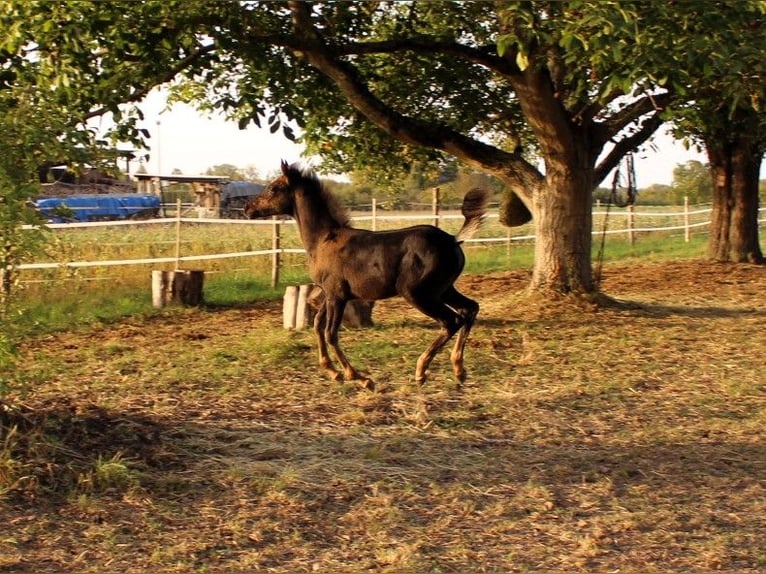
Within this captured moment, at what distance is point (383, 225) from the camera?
29.7 meters

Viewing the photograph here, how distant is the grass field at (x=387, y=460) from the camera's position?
4.64 metres

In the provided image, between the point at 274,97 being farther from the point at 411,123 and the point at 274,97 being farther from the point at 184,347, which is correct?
the point at 184,347

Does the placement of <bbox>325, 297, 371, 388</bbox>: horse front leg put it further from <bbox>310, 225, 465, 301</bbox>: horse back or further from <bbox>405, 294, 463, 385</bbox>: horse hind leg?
<bbox>405, 294, 463, 385</bbox>: horse hind leg

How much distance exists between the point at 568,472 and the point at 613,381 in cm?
276

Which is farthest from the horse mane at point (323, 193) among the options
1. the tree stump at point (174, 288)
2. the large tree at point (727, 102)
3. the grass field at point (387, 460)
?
the tree stump at point (174, 288)

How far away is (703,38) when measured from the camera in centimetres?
757

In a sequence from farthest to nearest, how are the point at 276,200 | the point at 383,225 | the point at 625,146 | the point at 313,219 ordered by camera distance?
the point at 383,225 → the point at 625,146 → the point at 276,200 → the point at 313,219

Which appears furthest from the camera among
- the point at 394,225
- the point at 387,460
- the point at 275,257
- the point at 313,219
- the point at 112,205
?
the point at 112,205

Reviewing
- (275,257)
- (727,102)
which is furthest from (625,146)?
(275,257)

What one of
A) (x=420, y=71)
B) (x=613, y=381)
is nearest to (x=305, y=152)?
(x=420, y=71)

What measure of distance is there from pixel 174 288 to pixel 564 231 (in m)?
5.64

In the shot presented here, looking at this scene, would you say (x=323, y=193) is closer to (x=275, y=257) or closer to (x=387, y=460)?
(x=387, y=460)

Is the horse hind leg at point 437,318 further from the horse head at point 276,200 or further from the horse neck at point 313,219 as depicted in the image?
the horse head at point 276,200

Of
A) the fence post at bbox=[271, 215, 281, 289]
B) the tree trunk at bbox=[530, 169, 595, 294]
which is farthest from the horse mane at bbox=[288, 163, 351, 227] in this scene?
the fence post at bbox=[271, 215, 281, 289]
